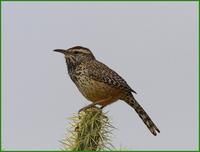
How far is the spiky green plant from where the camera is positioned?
236 centimetres

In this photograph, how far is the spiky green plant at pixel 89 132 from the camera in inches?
92.7

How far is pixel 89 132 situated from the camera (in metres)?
2.51

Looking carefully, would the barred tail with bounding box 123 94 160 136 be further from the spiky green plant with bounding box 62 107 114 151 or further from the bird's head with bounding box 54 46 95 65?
the spiky green plant with bounding box 62 107 114 151

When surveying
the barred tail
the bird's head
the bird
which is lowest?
the barred tail

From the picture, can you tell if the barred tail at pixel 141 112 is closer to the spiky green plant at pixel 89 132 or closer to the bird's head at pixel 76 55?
the bird's head at pixel 76 55

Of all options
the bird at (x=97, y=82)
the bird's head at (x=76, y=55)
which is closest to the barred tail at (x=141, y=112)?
the bird at (x=97, y=82)

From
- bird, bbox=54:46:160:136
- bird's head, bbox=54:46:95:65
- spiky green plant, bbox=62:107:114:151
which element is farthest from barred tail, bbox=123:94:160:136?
spiky green plant, bbox=62:107:114:151

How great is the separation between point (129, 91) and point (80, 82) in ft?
1.87

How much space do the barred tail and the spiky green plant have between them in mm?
1972

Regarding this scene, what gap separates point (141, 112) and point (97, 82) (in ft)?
2.43

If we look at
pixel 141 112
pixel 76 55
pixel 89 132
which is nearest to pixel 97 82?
pixel 76 55

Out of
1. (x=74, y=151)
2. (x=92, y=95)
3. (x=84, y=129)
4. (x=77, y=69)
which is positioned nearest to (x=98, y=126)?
(x=84, y=129)

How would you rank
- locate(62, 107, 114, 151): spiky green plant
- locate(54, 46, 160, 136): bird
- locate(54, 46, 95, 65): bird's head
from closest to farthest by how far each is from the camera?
locate(62, 107, 114, 151): spiky green plant < locate(54, 46, 160, 136): bird < locate(54, 46, 95, 65): bird's head

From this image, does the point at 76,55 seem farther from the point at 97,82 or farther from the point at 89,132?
the point at 89,132
